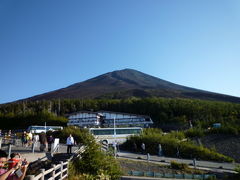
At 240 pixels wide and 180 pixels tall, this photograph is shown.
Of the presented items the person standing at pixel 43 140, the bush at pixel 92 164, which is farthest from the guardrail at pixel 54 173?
the person standing at pixel 43 140

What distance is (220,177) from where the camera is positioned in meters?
15.9

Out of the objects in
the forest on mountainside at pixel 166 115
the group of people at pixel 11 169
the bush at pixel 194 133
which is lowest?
the bush at pixel 194 133

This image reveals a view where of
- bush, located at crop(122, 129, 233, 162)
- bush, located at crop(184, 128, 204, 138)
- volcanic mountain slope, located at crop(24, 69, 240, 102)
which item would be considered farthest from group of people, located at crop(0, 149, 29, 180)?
volcanic mountain slope, located at crop(24, 69, 240, 102)

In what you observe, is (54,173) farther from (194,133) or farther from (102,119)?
(102,119)

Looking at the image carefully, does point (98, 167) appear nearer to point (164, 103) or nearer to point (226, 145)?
point (226, 145)

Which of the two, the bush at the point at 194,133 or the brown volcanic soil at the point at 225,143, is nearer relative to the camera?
the brown volcanic soil at the point at 225,143

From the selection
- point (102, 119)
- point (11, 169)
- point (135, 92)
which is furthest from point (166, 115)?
point (135, 92)

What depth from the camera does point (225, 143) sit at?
96.7 ft

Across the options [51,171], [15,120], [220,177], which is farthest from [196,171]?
[15,120]

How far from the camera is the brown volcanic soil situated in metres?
26.6

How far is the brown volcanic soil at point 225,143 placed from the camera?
26.6m

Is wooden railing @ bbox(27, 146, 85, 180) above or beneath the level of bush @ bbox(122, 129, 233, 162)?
above

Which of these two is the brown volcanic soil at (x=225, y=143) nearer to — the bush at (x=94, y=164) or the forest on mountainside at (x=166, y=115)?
the forest on mountainside at (x=166, y=115)

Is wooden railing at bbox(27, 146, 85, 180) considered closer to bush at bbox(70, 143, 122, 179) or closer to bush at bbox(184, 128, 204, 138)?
bush at bbox(70, 143, 122, 179)
